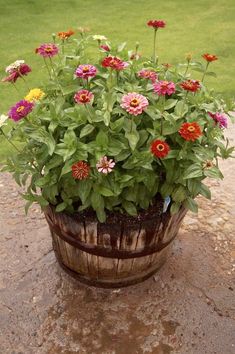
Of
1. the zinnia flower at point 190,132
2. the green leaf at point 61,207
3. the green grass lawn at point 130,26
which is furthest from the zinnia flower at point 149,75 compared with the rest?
the green grass lawn at point 130,26

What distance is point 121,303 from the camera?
2.40 metres

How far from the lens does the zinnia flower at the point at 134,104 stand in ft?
5.84

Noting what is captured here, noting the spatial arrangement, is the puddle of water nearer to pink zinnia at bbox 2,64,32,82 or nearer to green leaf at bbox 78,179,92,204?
green leaf at bbox 78,179,92,204

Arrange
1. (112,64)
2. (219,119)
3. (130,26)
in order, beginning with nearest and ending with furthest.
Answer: (112,64) < (219,119) < (130,26)

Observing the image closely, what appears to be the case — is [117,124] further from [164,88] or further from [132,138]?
[164,88]

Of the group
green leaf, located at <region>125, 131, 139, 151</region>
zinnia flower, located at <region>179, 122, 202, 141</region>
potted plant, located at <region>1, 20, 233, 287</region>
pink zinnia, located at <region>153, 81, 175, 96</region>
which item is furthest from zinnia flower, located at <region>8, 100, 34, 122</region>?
zinnia flower, located at <region>179, 122, 202, 141</region>

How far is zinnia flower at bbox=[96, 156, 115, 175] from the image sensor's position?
185 cm

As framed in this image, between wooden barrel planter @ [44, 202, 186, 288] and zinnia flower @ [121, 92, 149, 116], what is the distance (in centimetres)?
57

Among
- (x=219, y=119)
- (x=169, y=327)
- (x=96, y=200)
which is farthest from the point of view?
(x=169, y=327)

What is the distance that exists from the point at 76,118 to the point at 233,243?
4.70ft

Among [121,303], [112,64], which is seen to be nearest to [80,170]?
[112,64]

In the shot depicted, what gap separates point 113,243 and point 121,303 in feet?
1.48

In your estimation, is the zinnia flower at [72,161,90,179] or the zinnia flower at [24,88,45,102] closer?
the zinnia flower at [72,161,90,179]

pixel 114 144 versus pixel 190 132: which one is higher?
pixel 190 132
